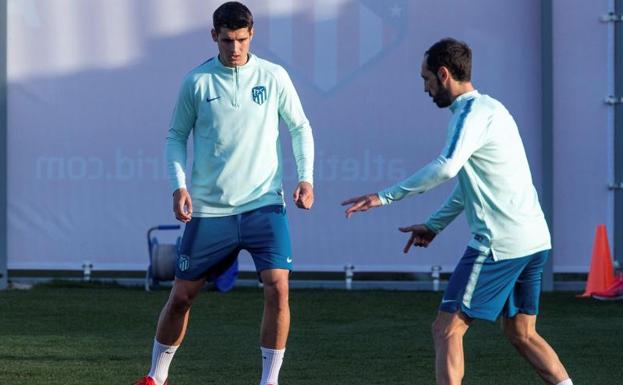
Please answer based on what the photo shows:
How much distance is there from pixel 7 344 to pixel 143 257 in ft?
14.5

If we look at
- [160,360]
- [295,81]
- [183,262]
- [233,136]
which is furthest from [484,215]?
[295,81]

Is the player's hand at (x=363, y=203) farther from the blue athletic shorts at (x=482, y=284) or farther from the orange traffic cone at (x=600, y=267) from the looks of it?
the orange traffic cone at (x=600, y=267)

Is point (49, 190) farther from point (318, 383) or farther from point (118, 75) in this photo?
point (318, 383)

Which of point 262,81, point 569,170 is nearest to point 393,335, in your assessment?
point 262,81

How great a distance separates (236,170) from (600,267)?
263 inches

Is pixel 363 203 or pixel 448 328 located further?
pixel 448 328

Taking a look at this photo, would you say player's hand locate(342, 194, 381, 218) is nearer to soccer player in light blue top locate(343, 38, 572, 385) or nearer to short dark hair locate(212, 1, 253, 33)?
soccer player in light blue top locate(343, 38, 572, 385)

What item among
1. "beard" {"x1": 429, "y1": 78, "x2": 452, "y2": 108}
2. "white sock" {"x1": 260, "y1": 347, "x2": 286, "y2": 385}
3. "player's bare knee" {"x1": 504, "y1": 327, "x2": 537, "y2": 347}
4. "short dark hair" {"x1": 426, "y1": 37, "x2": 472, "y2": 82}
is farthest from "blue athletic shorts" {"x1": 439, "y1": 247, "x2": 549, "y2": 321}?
"white sock" {"x1": 260, "y1": 347, "x2": 286, "y2": 385}

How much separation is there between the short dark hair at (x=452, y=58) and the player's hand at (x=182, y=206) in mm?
1420

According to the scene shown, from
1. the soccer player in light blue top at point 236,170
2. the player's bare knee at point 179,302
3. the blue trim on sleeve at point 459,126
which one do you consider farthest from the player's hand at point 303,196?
the blue trim on sleeve at point 459,126

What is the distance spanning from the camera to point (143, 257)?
519 inches

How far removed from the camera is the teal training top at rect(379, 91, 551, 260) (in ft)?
18.2

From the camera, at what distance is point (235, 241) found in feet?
21.6

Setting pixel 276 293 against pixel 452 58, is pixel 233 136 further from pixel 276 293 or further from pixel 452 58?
Answer: pixel 452 58
